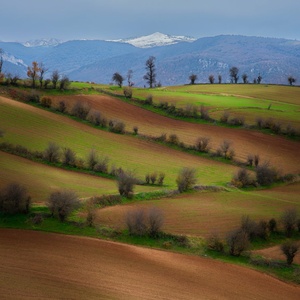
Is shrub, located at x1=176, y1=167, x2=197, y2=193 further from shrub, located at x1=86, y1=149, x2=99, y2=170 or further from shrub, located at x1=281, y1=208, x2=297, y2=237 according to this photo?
shrub, located at x1=281, y1=208, x2=297, y2=237

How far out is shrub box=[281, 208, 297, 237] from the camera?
1213 inches

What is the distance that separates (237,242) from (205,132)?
4467cm

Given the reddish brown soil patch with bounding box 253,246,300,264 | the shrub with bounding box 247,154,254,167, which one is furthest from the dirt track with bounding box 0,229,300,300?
the shrub with bounding box 247,154,254,167

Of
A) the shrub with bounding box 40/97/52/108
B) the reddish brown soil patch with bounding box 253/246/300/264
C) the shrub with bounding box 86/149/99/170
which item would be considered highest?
the shrub with bounding box 40/97/52/108

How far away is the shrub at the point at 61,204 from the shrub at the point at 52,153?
56.3 feet

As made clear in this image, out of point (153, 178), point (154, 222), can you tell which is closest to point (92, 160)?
point (153, 178)

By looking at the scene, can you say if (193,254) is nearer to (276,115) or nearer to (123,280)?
(123,280)

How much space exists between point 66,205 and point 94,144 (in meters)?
27.9

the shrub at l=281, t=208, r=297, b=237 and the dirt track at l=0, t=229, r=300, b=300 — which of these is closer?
the dirt track at l=0, t=229, r=300, b=300

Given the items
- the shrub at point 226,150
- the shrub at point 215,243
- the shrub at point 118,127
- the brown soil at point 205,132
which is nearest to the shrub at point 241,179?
the brown soil at point 205,132

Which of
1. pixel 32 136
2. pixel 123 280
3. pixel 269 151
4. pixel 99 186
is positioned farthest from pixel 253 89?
pixel 123 280

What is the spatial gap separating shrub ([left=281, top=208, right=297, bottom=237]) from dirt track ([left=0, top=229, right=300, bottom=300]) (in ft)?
26.5

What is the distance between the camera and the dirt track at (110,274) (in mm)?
18781

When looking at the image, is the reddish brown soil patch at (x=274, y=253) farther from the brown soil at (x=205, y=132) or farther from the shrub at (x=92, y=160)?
the brown soil at (x=205, y=132)
